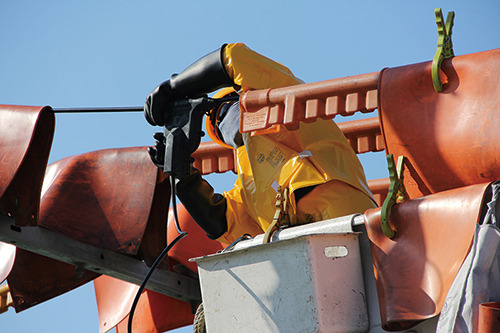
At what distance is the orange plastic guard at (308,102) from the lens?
266cm

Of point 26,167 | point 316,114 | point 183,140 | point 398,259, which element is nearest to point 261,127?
point 316,114

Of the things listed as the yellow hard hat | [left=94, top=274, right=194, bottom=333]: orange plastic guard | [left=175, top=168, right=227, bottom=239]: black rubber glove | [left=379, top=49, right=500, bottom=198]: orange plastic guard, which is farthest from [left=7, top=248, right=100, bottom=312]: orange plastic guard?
[left=379, top=49, right=500, bottom=198]: orange plastic guard

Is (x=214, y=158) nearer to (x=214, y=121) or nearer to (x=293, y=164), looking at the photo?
(x=214, y=121)

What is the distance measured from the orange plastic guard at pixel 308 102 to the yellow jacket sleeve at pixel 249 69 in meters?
0.17

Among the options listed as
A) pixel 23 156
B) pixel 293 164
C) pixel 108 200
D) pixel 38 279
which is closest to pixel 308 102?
pixel 293 164

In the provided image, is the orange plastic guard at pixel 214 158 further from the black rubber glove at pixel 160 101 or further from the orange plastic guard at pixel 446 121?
the orange plastic guard at pixel 446 121

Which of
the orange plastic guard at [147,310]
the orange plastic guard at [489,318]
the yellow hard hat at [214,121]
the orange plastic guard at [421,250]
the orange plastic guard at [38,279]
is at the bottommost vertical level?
the orange plastic guard at [147,310]

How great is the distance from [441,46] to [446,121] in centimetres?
25

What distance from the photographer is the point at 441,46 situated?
2.52m

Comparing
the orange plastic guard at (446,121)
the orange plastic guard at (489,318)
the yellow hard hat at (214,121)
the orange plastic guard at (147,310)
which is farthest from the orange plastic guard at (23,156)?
the orange plastic guard at (489,318)

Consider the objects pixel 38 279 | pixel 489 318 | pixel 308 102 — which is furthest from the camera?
pixel 38 279

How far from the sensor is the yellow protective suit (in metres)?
3.18

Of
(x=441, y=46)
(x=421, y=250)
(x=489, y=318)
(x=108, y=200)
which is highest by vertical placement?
(x=441, y=46)

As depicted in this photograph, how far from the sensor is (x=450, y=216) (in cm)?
223
